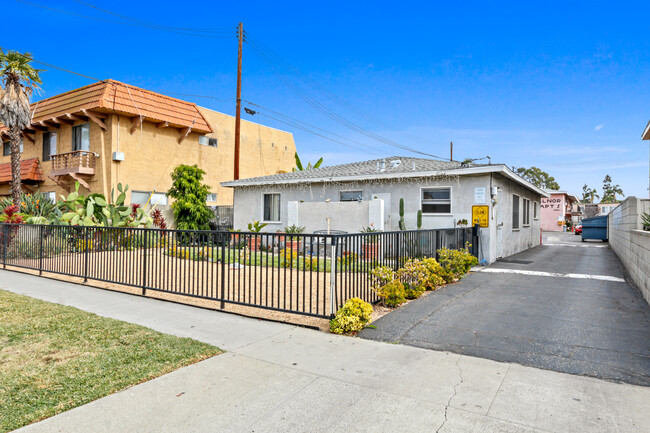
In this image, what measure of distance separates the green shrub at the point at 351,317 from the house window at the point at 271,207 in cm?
1310

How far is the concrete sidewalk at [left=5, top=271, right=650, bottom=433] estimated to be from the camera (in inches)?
118

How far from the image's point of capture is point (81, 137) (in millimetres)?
20797

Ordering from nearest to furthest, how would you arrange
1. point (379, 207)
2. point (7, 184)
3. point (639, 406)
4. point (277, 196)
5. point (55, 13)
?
1. point (639, 406)
2. point (379, 207)
3. point (55, 13)
4. point (277, 196)
5. point (7, 184)

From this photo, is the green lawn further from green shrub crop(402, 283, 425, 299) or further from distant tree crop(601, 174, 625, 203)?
distant tree crop(601, 174, 625, 203)

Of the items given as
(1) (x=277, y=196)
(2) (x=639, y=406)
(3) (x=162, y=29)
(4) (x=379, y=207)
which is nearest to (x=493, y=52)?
(4) (x=379, y=207)

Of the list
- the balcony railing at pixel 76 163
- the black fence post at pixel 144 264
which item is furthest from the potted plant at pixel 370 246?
the balcony railing at pixel 76 163

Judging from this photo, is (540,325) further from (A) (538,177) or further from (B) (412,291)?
(A) (538,177)

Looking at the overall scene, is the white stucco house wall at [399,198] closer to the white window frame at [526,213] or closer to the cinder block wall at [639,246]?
the white window frame at [526,213]

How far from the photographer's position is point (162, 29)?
63.1 ft

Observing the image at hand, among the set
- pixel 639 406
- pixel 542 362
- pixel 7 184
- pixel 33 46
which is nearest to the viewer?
pixel 639 406

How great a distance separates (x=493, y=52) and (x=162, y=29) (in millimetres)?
15931

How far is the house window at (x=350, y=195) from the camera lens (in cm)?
1592

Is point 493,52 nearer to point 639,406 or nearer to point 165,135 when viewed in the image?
point 165,135

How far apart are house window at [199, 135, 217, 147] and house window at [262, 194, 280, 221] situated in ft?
25.7
